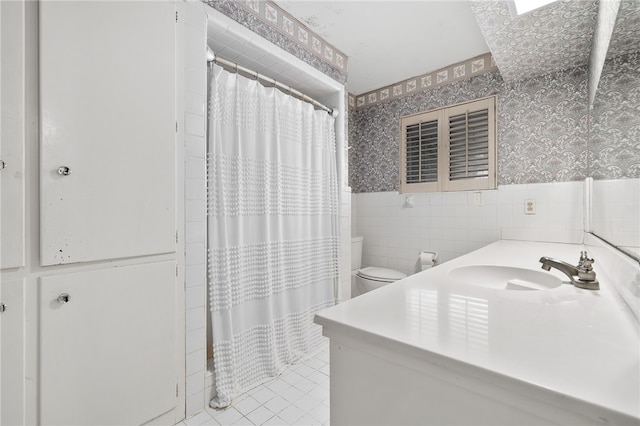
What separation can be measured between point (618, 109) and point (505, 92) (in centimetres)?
158

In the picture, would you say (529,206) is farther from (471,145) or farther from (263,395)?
(263,395)

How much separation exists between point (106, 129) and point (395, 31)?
6.71 feet

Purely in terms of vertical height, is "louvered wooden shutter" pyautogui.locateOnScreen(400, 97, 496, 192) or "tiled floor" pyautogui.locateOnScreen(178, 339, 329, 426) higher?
"louvered wooden shutter" pyautogui.locateOnScreen(400, 97, 496, 192)

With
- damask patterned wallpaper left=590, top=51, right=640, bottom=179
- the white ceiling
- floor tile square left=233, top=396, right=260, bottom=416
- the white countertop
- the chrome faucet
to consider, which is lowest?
floor tile square left=233, top=396, right=260, bottom=416

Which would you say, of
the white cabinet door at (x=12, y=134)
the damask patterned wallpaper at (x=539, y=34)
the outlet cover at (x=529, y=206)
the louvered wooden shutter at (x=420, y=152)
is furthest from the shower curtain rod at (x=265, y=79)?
the outlet cover at (x=529, y=206)

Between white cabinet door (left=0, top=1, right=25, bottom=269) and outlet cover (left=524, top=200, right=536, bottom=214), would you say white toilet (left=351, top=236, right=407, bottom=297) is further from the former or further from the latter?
white cabinet door (left=0, top=1, right=25, bottom=269)

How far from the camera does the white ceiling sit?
1877 millimetres

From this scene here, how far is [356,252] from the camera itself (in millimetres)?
3066

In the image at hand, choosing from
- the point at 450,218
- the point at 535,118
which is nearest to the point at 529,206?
the point at 450,218

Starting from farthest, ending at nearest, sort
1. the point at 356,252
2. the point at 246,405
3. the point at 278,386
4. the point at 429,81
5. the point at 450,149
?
the point at 356,252
the point at 429,81
the point at 450,149
the point at 278,386
the point at 246,405

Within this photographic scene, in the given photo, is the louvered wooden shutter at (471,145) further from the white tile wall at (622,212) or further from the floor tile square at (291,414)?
the floor tile square at (291,414)

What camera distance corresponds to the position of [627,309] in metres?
0.69

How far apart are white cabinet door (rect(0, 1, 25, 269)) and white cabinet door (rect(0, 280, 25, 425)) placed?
0.32ft

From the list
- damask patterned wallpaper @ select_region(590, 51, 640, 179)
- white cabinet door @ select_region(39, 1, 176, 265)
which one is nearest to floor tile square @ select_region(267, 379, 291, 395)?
white cabinet door @ select_region(39, 1, 176, 265)
